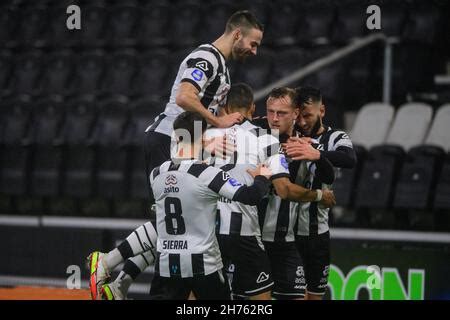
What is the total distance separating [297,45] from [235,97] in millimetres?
4747

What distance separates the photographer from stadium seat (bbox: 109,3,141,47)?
11.9 meters

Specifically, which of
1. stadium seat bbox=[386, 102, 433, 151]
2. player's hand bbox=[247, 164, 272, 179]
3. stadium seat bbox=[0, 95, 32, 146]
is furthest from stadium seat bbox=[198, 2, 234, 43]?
player's hand bbox=[247, 164, 272, 179]

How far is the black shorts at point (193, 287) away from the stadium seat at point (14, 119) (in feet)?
18.7

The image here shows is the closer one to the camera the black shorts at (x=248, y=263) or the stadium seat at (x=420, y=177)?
the black shorts at (x=248, y=263)

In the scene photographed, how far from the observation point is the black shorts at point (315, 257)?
645 cm

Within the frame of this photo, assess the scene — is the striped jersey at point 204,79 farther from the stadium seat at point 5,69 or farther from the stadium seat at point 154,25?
the stadium seat at point 5,69

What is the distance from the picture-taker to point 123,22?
39.3 feet

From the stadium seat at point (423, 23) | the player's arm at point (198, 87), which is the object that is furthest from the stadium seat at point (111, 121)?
the player's arm at point (198, 87)

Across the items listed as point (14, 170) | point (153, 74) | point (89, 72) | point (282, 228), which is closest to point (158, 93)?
point (153, 74)

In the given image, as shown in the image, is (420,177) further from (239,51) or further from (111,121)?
(111,121)

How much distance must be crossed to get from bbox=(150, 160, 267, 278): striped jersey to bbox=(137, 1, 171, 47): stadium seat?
651 centimetres

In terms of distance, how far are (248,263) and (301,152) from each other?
29.7 inches

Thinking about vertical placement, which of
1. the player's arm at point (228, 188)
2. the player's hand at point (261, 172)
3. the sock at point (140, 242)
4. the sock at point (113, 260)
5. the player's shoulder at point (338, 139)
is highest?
the player's shoulder at point (338, 139)

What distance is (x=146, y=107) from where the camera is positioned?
10.3 metres
